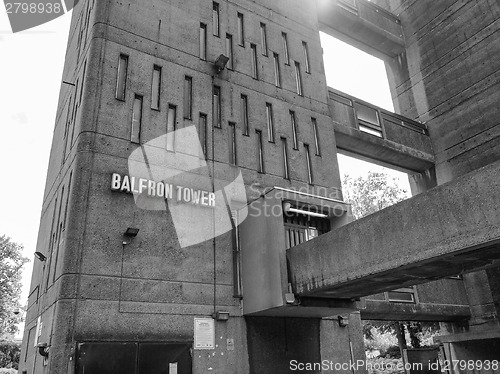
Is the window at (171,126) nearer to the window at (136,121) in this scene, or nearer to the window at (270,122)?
the window at (136,121)

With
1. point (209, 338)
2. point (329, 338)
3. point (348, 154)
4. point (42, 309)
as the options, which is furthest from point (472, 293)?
point (42, 309)

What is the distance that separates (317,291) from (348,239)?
1499 millimetres

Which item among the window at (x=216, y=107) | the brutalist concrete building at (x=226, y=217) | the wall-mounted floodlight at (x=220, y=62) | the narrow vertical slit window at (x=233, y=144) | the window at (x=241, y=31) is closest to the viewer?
the brutalist concrete building at (x=226, y=217)

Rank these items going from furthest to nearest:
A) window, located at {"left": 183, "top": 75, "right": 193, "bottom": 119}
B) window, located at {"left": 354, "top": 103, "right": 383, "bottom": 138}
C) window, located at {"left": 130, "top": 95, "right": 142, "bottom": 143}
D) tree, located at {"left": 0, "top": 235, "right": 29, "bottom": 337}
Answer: tree, located at {"left": 0, "top": 235, "right": 29, "bottom": 337}
window, located at {"left": 354, "top": 103, "right": 383, "bottom": 138}
window, located at {"left": 183, "top": 75, "right": 193, "bottom": 119}
window, located at {"left": 130, "top": 95, "right": 142, "bottom": 143}

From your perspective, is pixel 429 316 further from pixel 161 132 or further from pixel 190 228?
pixel 161 132

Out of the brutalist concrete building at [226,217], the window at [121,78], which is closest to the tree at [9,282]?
the brutalist concrete building at [226,217]

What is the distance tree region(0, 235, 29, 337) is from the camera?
99.6ft

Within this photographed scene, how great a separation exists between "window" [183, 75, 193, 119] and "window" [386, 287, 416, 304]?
9.60m

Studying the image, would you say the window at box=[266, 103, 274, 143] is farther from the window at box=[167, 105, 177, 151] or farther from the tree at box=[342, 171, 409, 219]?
the tree at box=[342, 171, 409, 219]

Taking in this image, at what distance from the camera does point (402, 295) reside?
15172 millimetres

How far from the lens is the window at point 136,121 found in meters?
10.8

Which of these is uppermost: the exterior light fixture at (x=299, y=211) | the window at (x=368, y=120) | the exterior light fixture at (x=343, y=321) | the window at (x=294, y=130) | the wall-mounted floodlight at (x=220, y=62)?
the window at (x=368, y=120)

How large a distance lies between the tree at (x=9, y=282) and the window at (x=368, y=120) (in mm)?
28414

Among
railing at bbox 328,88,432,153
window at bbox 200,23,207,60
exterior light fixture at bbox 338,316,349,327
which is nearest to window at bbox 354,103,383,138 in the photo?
railing at bbox 328,88,432,153
